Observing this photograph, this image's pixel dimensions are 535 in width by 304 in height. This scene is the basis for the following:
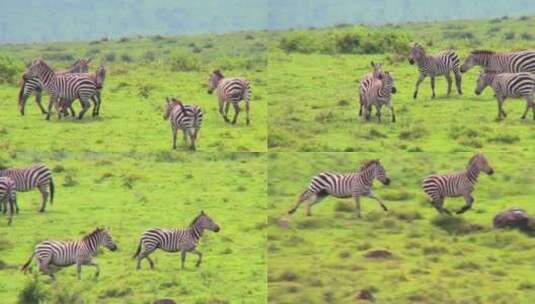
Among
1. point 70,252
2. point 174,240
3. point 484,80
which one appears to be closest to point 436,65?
point 484,80

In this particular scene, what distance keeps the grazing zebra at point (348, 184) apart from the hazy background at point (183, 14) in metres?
23.3

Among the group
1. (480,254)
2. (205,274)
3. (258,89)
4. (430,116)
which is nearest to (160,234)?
(205,274)

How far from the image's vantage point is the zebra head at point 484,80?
28.3 metres

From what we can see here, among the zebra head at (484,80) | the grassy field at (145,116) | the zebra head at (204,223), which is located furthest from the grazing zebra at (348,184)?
the zebra head at (484,80)

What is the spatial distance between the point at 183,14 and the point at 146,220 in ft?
134

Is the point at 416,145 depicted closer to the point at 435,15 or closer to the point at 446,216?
the point at 446,216

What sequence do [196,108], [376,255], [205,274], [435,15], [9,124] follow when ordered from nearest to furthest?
[205,274], [376,255], [196,108], [9,124], [435,15]

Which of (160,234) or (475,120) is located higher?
(475,120)

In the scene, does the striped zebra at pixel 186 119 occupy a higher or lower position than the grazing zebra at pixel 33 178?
higher

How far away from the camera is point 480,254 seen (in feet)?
79.9

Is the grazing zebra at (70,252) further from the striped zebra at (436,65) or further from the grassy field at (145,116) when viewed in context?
the striped zebra at (436,65)

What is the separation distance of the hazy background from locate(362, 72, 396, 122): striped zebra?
21513mm

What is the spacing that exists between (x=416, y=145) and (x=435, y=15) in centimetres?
3079

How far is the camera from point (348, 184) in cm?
2464
